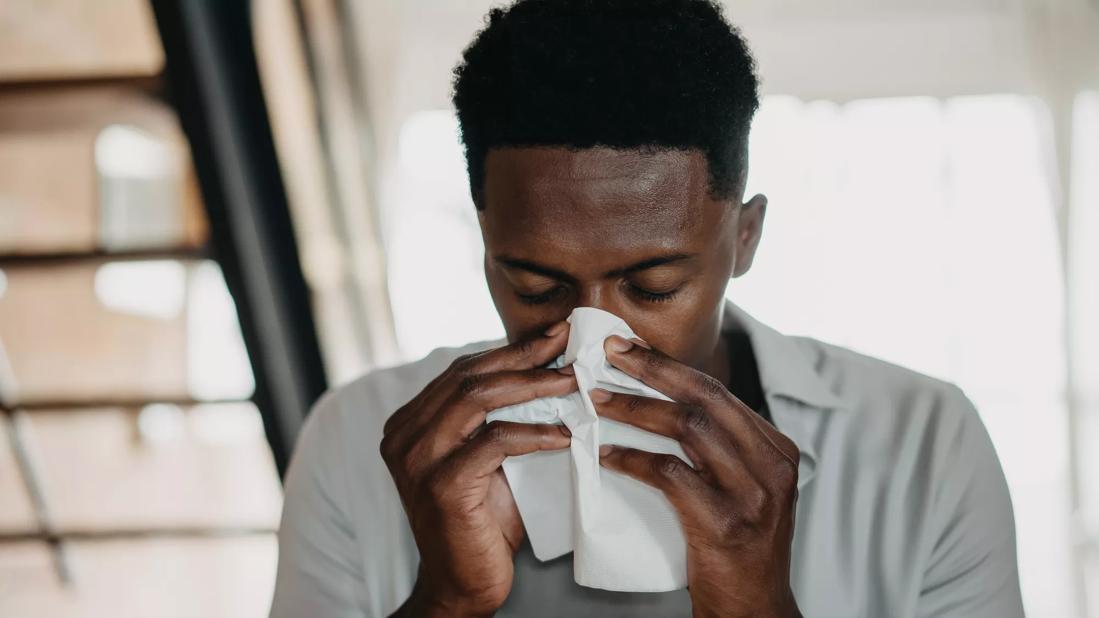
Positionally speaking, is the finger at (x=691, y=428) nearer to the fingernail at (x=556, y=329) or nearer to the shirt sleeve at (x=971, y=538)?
the fingernail at (x=556, y=329)

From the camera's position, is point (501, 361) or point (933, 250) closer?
point (501, 361)

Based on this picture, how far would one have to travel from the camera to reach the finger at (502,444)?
28.4 inches

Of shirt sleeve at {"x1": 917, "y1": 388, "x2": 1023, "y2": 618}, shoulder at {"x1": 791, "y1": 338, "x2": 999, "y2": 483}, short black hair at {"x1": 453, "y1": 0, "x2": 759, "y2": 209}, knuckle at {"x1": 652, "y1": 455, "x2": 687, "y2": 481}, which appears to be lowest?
shirt sleeve at {"x1": 917, "y1": 388, "x2": 1023, "y2": 618}

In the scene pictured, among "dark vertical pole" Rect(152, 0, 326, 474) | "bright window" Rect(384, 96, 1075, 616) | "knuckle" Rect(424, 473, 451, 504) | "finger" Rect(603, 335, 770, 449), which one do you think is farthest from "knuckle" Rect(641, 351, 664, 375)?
"dark vertical pole" Rect(152, 0, 326, 474)

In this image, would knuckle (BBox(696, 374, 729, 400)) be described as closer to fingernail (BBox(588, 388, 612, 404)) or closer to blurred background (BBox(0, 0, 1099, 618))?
fingernail (BBox(588, 388, 612, 404))

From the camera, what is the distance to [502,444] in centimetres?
72

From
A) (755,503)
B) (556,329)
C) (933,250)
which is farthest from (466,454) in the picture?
(933,250)

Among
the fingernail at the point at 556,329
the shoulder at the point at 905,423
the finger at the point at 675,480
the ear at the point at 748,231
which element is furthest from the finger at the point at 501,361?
the shoulder at the point at 905,423

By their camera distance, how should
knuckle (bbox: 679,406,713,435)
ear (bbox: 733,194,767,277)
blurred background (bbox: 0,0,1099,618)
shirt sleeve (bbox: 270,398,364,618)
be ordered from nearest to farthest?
knuckle (bbox: 679,406,713,435) < ear (bbox: 733,194,767,277) < shirt sleeve (bbox: 270,398,364,618) < blurred background (bbox: 0,0,1099,618)

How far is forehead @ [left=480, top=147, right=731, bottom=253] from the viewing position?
738 millimetres

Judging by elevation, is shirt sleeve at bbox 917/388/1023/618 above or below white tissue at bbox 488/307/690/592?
below

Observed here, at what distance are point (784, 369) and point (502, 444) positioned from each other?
41 centimetres

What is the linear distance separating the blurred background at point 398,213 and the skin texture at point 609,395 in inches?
23.5

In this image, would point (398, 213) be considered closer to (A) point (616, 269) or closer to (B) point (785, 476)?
(A) point (616, 269)
